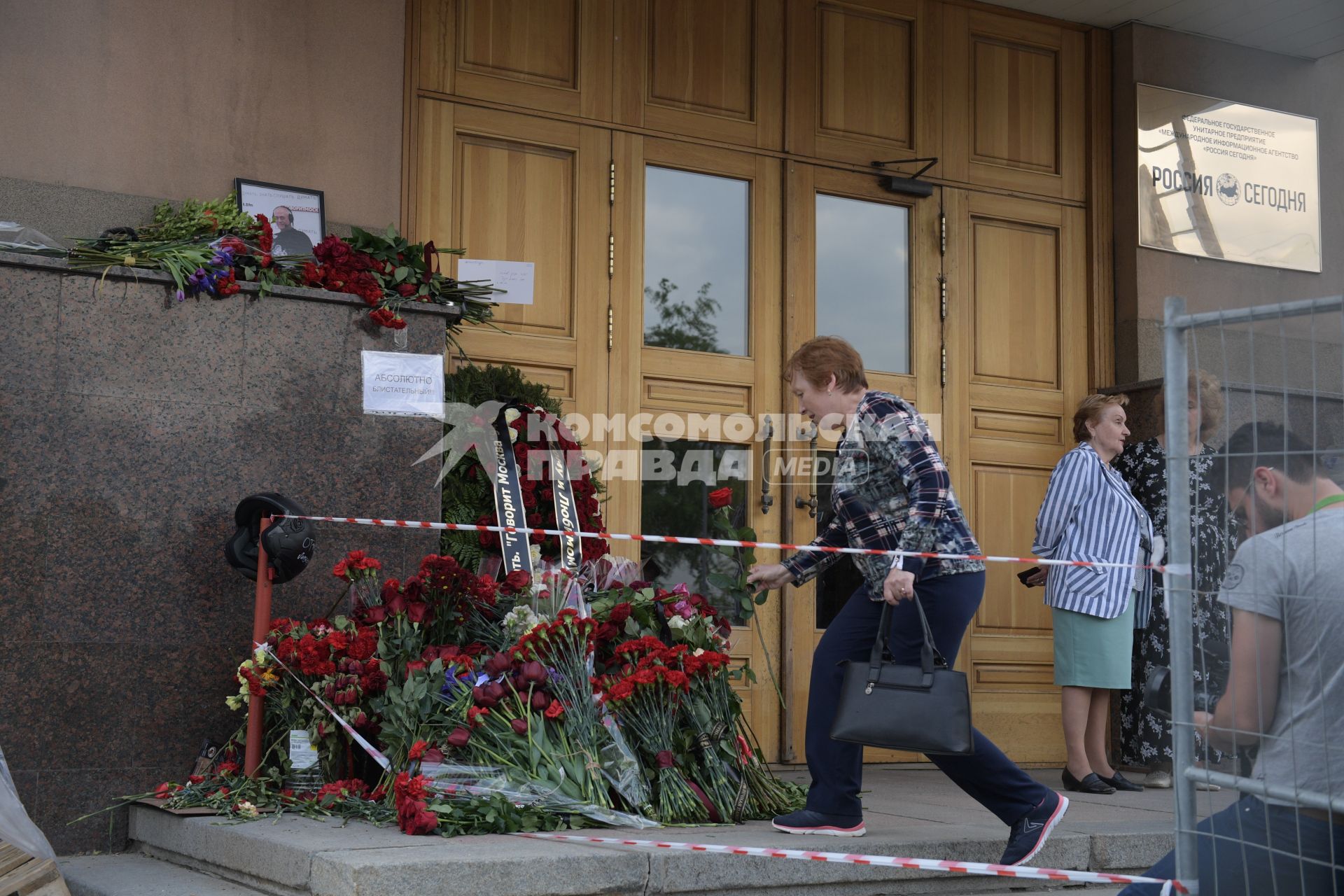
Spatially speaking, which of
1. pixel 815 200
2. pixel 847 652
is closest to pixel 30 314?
pixel 847 652

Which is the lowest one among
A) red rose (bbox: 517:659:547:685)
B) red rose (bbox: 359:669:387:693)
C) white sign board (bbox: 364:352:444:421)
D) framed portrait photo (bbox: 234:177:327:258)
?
red rose (bbox: 359:669:387:693)

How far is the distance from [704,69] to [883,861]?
176 inches

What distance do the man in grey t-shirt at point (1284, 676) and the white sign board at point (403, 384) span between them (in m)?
3.26

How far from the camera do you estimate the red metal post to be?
4723mm

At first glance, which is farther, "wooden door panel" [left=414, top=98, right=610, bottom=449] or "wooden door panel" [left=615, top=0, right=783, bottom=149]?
"wooden door panel" [left=615, top=0, right=783, bottom=149]

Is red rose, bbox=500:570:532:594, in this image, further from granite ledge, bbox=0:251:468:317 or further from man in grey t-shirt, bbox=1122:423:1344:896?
man in grey t-shirt, bbox=1122:423:1344:896

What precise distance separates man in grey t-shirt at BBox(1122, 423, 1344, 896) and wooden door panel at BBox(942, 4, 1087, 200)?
512cm

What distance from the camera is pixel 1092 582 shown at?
19.5 ft

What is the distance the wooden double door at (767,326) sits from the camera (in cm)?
654

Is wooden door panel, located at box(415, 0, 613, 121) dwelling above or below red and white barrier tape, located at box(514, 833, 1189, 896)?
above

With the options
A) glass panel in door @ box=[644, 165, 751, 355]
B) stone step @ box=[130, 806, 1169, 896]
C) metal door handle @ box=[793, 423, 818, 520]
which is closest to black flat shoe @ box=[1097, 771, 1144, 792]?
stone step @ box=[130, 806, 1169, 896]

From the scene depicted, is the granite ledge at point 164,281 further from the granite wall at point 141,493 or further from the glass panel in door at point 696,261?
the glass panel in door at point 696,261

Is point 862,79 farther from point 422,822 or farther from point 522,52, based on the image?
point 422,822

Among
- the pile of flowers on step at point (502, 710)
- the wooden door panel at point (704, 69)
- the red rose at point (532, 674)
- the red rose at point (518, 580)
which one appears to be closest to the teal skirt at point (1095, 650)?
the pile of flowers on step at point (502, 710)
